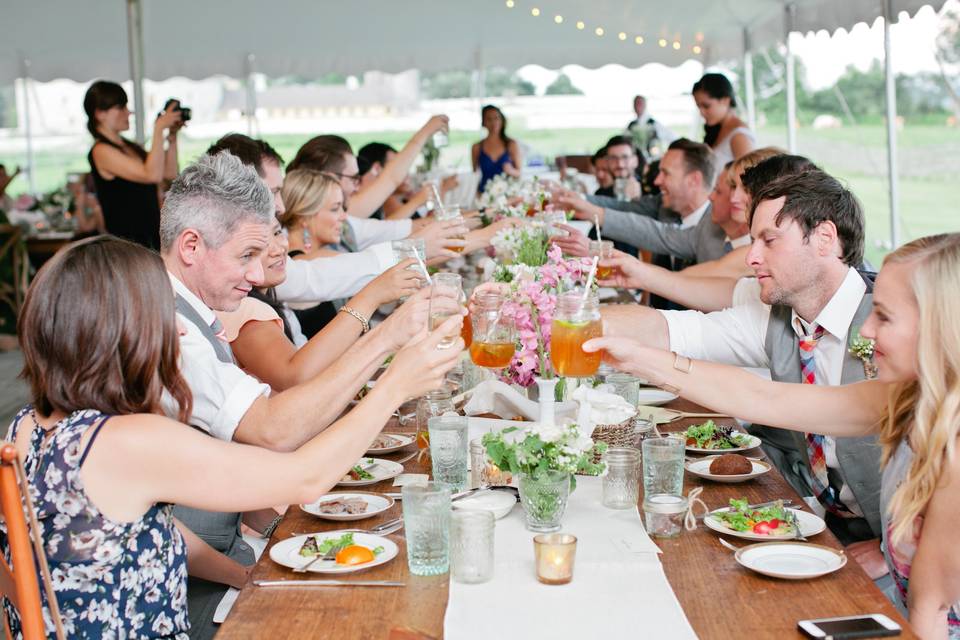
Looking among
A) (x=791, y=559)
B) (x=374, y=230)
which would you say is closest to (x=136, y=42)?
(x=374, y=230)

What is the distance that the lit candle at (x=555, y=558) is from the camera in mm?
1747

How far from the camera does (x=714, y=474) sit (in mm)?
2336

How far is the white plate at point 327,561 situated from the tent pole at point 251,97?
32.6 ft

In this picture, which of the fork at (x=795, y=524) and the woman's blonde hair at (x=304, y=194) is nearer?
the fork at (x=795, y=524)

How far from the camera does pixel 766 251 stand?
2852 millimetres

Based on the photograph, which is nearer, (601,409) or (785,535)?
(785,535)

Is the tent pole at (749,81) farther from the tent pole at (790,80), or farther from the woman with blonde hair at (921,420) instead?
the woman with blonde hair at (921,420)

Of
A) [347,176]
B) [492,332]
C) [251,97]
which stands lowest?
[492,332]

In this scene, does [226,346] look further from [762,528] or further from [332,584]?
[762,528]

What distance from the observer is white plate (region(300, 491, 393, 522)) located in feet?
6.94

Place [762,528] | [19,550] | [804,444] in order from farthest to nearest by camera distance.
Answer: [804,444] → [762,528] → [19,550]

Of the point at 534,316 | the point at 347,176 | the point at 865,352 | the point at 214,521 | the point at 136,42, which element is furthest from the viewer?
the point at 136,42

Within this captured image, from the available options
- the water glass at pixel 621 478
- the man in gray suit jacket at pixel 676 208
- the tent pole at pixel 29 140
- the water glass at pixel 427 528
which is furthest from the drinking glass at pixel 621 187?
the tent pole at pixel 29 140

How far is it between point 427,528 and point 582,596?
0.28 metres
